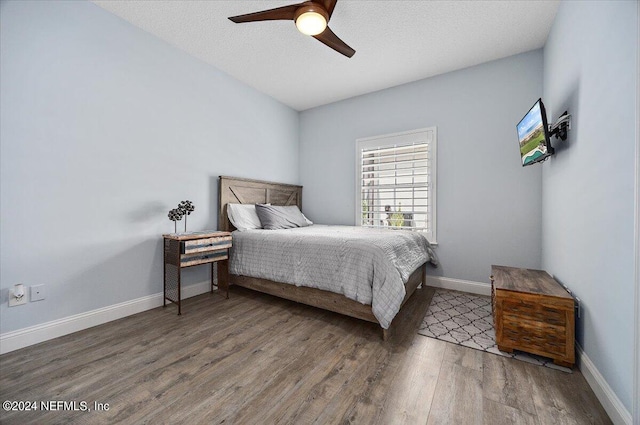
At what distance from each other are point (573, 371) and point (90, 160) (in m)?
3.95

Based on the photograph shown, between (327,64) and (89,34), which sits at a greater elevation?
(327,64)

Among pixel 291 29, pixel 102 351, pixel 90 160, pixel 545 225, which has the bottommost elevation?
pixel 102 351

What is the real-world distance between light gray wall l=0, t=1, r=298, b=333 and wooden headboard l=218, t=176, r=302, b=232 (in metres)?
0.18

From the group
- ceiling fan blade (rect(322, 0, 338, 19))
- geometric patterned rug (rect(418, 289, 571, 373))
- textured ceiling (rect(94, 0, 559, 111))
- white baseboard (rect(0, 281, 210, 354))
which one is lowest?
geometric patterned rug (rect(418, 289, 571, 373))

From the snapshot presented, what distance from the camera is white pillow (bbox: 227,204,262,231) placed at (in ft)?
11.1

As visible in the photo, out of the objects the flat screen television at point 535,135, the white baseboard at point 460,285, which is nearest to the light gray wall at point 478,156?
the white baseboard at point 460,285

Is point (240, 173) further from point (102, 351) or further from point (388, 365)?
point (388, 365)

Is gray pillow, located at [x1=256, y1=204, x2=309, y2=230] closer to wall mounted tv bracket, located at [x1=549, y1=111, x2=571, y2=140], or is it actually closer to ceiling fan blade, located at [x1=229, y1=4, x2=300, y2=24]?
ceiling fan blade, located at [x1=229, y1=4, x2=300, y2=24]

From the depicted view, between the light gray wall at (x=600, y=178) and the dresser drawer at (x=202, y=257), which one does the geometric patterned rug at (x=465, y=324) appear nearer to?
the light gray wall at (x=600, y=178)

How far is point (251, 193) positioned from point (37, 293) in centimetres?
235

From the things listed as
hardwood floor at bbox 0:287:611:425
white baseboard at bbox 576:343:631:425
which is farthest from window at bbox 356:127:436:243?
white baseboard at bbox 576:343:631:425

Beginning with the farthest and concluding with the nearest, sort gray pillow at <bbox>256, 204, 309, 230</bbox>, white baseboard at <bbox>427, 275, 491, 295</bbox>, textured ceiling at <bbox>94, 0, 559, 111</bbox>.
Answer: gray pillow at <bbox>256, 204, 309, 230</bbox> → white baseboard at <bbox>427, 275, 491, 295</bbox> → textured ceiling at <bbox>94, 0, 559, 111</bbox>

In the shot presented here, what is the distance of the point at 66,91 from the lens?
213 cm

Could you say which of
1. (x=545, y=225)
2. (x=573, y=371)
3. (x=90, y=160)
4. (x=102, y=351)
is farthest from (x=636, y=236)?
(x=90, y=160)
